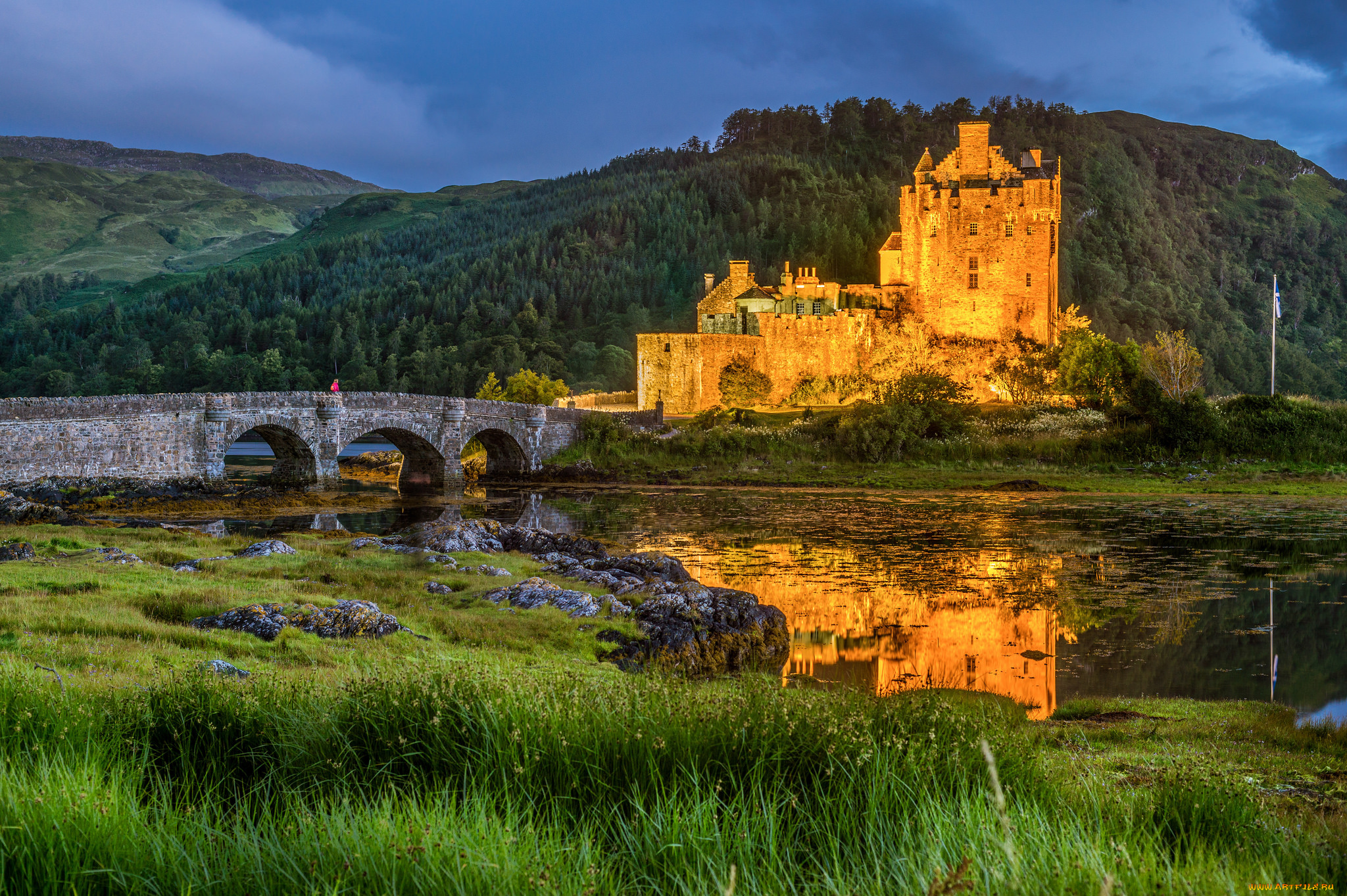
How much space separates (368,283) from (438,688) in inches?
5765

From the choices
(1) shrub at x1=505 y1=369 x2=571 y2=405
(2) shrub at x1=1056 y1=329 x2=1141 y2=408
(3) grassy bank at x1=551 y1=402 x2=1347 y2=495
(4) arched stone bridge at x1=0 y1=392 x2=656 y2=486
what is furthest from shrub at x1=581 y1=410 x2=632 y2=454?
(2) shrub at x1=1056 y1=329 x2=1141 y2=408

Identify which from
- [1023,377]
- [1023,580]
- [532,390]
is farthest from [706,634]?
[532,390]

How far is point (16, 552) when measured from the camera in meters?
17.2

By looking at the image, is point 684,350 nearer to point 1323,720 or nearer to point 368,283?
point 1323,720

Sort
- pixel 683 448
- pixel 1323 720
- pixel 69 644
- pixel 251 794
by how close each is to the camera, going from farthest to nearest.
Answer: pixel 683 448 → pixel 1323 720 → pixel 69 644 → pixel 251 794

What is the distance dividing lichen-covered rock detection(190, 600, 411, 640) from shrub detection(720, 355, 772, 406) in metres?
52.4

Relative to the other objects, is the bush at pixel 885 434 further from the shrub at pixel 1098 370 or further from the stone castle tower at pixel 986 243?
the stone castle tower at pixel 986 243

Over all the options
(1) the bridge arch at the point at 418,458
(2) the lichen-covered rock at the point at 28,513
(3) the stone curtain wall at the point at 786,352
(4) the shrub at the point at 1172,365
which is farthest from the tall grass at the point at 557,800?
(3) the stone curtain wall at the point at 786,352

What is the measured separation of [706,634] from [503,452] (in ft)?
125

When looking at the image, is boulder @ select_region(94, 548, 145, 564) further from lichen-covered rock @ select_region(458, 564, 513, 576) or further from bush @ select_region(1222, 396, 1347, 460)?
bush @ select_region(1222, 396, 1347, 460)

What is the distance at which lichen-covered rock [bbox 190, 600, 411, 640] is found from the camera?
39.1ft

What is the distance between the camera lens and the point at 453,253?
149 metres

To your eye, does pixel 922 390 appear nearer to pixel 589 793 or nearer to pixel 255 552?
pixel 255 552

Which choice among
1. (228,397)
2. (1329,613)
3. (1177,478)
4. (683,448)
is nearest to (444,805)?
(1329,613)
